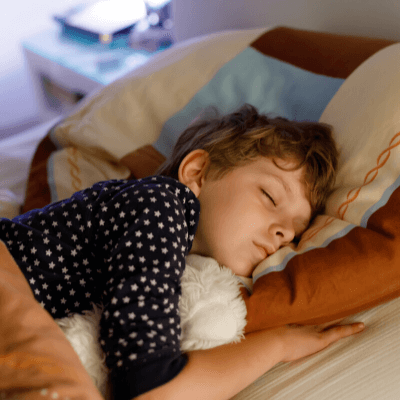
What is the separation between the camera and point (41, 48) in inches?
72.1

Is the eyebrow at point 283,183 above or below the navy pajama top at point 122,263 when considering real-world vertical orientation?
above

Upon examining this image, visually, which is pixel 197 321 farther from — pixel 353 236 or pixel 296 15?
pixel 296 15

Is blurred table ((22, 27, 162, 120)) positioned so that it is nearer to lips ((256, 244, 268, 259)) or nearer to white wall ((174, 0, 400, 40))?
white wall ((174, 0, 400, 40))

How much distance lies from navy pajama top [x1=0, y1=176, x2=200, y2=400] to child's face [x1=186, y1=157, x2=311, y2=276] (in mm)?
52

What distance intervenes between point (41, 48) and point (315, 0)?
49.7 inches

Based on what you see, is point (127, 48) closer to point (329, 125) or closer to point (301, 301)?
point (329, 125)

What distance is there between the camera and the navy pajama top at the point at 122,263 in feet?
1.77

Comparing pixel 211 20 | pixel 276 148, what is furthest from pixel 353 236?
pixel 211 20

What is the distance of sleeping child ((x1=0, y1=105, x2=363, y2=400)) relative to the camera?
0.55 m

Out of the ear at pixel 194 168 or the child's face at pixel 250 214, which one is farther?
the ear at pixel 194 168

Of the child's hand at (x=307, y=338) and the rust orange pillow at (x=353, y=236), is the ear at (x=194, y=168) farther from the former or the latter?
the child's hand at (x=307, y=338)

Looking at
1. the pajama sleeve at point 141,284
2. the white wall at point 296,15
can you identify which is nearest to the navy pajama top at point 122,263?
the pajama sleeve at point 141,284

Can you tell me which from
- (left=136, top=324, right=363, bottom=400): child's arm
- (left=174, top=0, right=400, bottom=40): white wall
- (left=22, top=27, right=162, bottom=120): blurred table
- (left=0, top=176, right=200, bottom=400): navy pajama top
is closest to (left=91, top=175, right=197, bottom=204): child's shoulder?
(left=0, top=176, right=200, bottom=400): navy pajama top

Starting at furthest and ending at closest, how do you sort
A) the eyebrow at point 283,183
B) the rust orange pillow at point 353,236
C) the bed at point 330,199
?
the eyebrow at point 283,183, the rust orange pillow at point 353,236, the bed at point 330,199
